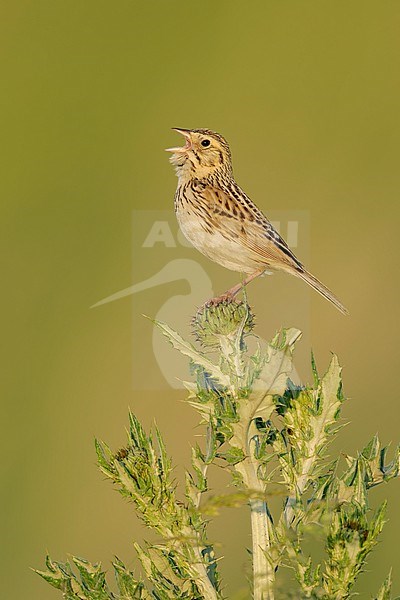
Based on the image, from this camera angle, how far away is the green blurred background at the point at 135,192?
7.45m

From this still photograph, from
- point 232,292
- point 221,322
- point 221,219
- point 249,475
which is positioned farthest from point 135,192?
point 249,475

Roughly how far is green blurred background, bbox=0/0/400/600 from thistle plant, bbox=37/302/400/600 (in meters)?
3.18

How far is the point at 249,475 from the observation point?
2.57m

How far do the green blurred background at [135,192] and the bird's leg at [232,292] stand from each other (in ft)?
5.58

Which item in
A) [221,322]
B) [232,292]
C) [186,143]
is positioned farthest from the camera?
[186,143]

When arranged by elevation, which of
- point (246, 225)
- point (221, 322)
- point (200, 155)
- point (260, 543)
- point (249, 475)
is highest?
point (200, 155)

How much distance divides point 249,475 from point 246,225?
2.00 metres

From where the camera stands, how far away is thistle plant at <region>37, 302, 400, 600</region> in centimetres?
247

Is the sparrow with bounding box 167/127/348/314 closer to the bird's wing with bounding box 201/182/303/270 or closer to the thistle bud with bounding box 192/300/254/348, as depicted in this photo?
the bird's wing with bounding box 201/182/303/270

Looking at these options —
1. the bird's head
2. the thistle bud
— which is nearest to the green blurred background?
the bird's head

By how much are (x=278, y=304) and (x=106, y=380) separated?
14.4 ft

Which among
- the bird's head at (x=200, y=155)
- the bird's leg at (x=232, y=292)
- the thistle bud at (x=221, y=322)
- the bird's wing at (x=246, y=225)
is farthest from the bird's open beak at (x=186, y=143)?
the thistle bud at (x=221, y=322)

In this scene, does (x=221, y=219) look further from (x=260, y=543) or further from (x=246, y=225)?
(x=260, y=543)

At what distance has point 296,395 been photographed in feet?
8.84
